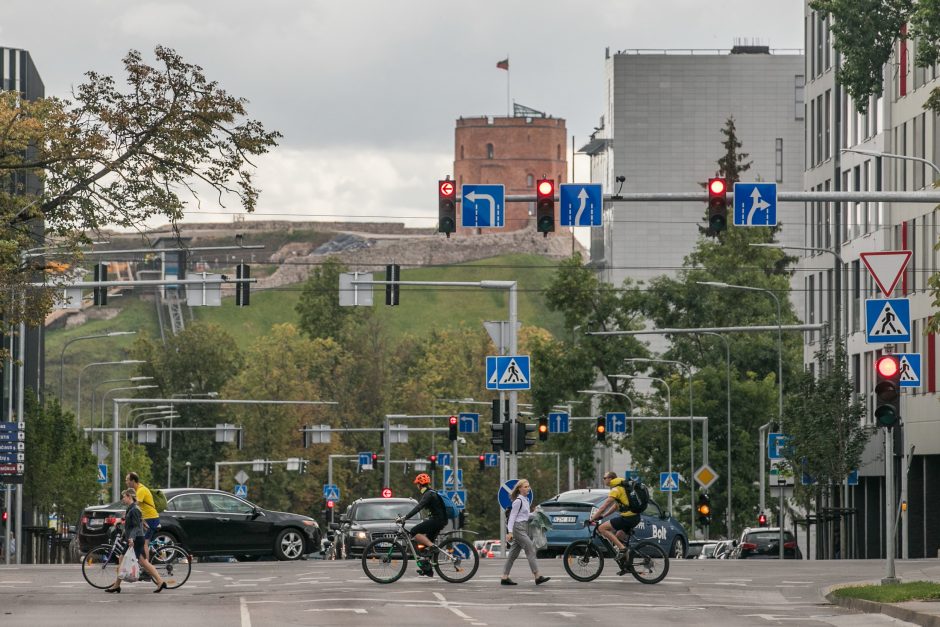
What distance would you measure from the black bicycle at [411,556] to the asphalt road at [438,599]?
0.28 m

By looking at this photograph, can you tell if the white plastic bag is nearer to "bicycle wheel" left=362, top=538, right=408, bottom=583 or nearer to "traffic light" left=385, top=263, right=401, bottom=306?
"bicycle wheel" left=362, top=538, right=408, bottom=583

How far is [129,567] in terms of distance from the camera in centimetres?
2788

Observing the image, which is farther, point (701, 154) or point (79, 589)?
point (701, 154)

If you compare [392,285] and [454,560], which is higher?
[392,285]

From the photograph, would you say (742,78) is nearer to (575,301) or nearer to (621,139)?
(621,139)

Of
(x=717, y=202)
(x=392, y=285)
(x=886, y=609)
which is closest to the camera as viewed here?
(x=886, y=609)

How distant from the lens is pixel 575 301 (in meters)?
82.0

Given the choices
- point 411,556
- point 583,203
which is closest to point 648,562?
point 411,556

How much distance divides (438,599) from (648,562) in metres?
5.13

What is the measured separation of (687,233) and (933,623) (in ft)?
325

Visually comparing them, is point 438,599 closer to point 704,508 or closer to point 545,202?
point 545,202

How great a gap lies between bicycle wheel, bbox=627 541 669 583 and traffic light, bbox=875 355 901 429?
5136 millimetres

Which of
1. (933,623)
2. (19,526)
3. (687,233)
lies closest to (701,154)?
(687,233)

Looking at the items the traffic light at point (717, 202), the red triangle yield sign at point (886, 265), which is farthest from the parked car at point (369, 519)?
the red triangle yield sign at point (886, 265)
